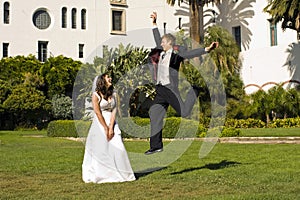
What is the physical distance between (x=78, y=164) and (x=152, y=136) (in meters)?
3.42

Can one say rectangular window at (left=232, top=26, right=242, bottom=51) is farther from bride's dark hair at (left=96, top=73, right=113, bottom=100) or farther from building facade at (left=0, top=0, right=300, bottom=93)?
bride's dark hair at (left=96, top=73, right=113, bottom=100)

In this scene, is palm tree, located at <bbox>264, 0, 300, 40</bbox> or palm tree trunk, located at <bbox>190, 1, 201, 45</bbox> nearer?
palm tree, located at <bbox>264, 0, 300, 40</bbox>

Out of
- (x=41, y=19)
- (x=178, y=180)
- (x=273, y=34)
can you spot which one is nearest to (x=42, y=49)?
(x=41, y=19)

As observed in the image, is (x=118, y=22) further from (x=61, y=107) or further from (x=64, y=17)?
(x=61, y=107)

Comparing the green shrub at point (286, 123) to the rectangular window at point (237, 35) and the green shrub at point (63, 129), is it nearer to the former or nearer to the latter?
the rectangular window at point (237, 35)

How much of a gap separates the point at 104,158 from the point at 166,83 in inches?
69.4

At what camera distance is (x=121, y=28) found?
5031 centimetres

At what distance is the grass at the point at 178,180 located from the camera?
28.8 ft

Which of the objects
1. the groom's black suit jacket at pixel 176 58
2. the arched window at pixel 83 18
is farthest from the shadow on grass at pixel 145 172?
the arched window at pixel 83 18

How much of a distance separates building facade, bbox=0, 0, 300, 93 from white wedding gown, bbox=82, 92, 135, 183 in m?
29.1

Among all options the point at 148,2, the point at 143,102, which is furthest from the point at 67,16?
the point at 143,102

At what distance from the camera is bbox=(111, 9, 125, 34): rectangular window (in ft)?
163

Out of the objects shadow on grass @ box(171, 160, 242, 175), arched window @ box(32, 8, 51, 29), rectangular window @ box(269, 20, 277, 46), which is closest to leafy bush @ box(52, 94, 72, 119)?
arched window @ box(32, 8, 51, 29)

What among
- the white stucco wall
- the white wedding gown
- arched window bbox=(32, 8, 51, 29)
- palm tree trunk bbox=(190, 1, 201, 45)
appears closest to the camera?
the white wedding gown
